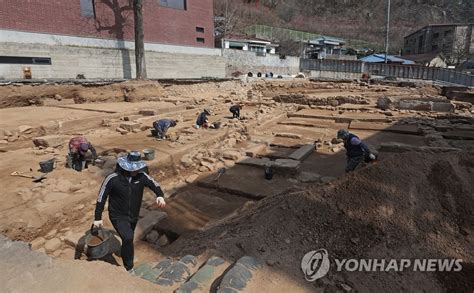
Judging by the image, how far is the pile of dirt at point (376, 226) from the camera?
9.49ft

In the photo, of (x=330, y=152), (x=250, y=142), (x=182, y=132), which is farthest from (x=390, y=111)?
(x=182, y=132)

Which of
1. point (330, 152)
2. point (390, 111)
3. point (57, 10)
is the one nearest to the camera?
point (330, 152)

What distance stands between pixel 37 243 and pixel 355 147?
5.36 m

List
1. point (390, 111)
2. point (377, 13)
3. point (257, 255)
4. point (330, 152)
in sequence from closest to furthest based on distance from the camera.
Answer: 1. point (257, 255)
2. point (330, 152)
3. point (390, 111)
4. point (377, 13)

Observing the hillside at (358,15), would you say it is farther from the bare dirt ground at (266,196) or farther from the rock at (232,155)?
the rock at (232,155)

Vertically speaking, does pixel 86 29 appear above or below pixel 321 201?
above

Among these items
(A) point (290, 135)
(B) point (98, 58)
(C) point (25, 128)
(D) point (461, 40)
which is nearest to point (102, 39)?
(B) point (98, 58)

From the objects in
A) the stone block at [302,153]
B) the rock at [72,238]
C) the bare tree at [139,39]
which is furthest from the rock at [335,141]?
the bare tree at [139,39]

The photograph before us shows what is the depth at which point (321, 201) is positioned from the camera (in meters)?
3.63

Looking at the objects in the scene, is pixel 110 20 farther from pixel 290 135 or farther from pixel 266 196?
pixel 266 196

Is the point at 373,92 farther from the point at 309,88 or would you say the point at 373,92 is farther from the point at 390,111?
the point at 390,111

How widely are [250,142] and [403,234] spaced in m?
6.31

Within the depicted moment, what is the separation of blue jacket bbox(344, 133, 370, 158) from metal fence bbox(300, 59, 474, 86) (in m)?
19.7

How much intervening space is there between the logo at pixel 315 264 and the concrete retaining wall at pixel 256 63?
27.5 metres
